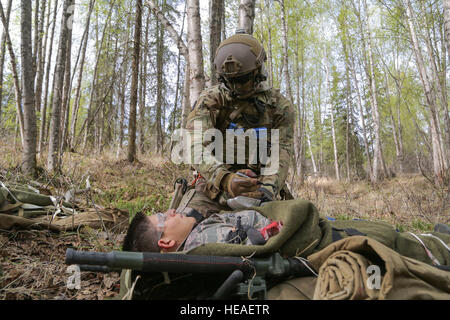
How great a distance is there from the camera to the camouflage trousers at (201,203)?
8.99ft

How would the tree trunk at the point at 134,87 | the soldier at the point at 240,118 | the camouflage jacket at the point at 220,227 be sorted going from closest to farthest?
the camouflage jacket at the point at 220,227
the soldier at the point at 240,118
the tree trunk at the point at 134,87

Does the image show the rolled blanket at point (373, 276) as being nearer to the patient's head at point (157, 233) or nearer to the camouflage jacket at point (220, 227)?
the camouflage jacket at point (220, 227)

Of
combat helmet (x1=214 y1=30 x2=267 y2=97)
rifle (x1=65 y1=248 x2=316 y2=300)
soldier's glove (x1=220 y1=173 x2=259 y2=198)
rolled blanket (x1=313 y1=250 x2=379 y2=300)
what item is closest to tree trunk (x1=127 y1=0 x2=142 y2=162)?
combat helmet (x1=214 y1=30 x2=267 y2=97)

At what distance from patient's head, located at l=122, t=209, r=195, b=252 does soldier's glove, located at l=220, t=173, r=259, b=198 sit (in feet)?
1.80

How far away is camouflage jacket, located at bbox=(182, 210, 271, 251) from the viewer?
6.17ft

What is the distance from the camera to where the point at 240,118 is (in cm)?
312

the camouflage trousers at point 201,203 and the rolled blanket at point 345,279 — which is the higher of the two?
the camouflage trousers at point 201,203

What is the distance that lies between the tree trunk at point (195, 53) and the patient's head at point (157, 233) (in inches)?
106

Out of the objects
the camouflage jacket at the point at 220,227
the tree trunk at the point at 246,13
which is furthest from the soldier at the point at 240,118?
the tree trunk at the point at 246,13

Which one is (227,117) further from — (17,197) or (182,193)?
(17,197)

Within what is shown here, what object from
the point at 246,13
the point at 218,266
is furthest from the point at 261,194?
the point at 246,13

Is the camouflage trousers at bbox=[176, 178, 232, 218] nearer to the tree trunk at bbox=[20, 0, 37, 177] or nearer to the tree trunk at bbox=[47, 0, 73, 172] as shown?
the tree trunk at bbox=[20, 0, 37, 177]

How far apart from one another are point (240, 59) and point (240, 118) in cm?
58

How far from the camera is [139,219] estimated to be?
6.47 feet
